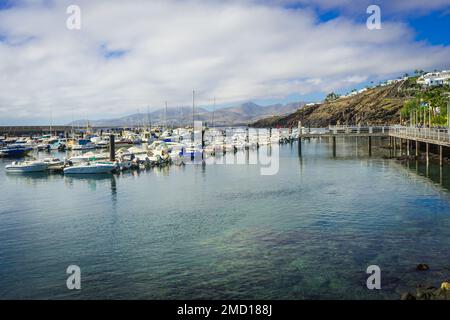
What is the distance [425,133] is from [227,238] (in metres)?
39.9

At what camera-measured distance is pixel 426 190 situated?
3681 cm

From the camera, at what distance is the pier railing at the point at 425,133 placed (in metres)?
48.3

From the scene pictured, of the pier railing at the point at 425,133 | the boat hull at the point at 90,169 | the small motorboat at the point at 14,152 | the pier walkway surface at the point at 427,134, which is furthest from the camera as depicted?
the small motorboat at the point at 14,152

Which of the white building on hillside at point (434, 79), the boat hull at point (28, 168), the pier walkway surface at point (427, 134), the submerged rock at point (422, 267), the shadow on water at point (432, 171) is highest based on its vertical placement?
the white building on hillside at point (434, 79)

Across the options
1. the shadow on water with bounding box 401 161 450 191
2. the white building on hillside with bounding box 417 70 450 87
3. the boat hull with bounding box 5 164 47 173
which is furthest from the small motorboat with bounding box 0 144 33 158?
the white building on hillside with bounding box 417 70 450 87

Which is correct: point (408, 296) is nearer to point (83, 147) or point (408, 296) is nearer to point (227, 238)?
point (227, 238)

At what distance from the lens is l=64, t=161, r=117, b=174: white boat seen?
53.4m

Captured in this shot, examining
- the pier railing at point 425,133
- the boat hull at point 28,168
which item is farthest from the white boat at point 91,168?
the pier railing at point 425,133

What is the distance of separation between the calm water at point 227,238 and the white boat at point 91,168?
29.0 ft

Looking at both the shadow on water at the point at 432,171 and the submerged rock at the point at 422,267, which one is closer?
the submerged rock at the point at 422,267

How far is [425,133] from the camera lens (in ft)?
177

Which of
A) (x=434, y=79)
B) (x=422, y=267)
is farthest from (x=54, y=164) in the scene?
(x=434, y=79)

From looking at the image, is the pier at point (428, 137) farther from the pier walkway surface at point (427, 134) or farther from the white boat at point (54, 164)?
the white boat at point (54, 164)
